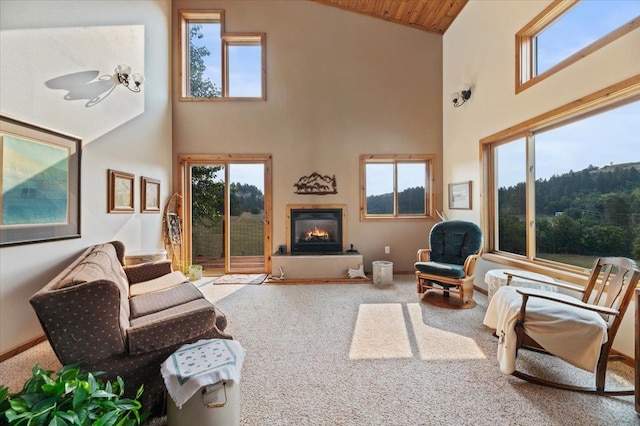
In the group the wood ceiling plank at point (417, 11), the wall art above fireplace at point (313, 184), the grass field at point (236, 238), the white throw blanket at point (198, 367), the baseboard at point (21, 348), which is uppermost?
the wood ceiling plank at point (417, 11)

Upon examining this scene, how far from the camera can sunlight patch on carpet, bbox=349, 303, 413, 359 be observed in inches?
94.4

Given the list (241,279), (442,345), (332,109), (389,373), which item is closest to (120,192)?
(241,279)

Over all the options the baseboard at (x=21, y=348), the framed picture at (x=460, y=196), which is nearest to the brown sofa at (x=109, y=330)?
the baseboard at (x=21, y=348)

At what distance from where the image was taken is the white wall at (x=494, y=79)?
7.70 feet

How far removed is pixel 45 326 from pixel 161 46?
4992 mm

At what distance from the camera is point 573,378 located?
6.68ft

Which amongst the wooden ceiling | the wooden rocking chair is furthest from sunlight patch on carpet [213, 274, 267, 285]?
the wooden ceiling

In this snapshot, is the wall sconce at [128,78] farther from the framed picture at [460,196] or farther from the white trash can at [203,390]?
the framed picture at [460,196]

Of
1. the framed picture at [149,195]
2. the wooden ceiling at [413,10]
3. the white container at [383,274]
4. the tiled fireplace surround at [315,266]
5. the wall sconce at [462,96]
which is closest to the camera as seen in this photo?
the framed picture at [149,195]

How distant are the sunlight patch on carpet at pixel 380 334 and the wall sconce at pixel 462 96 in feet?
11.3

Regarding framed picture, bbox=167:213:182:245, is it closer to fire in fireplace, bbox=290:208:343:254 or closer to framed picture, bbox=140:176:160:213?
framed picture, bbox=140:176:160:213

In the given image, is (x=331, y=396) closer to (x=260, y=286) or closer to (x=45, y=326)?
(x=45, y=326)

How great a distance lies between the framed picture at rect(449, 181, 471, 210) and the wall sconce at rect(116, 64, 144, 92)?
5.20 m

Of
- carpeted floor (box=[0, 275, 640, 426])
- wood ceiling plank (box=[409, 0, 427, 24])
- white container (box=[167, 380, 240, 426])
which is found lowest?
carpeted floor (box=[0, 275, 640, 426])
